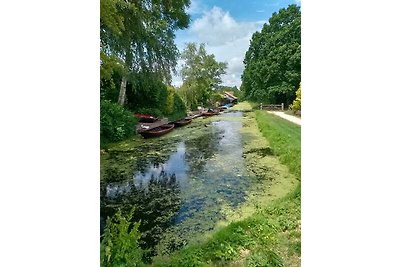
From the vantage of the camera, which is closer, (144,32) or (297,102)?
(297,102)

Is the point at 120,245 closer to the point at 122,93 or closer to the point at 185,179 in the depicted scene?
the point at 185,179

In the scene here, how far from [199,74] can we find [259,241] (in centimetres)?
88

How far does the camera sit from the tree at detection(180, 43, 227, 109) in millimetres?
1704

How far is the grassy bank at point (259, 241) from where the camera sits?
1.50m

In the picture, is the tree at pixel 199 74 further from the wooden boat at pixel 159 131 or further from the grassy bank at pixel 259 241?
the grassy bank at pixel 259 241

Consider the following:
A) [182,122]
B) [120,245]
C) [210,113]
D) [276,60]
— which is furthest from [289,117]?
[120,245]

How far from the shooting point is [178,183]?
1687mm

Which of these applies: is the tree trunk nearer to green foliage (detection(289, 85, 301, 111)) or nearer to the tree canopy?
the tree canopy

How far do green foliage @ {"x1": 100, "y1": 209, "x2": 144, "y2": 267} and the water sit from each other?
0.08 metres

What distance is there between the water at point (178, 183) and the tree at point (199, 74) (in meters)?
0.17
